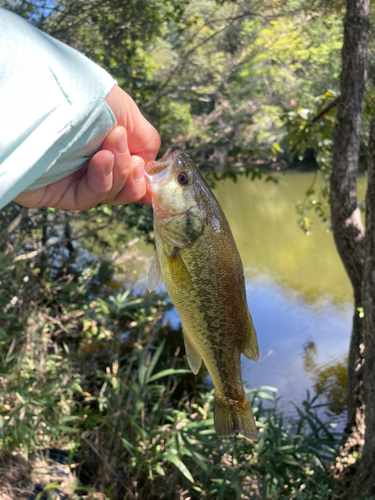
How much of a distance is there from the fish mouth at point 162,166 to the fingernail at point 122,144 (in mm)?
92

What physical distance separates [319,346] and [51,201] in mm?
5460

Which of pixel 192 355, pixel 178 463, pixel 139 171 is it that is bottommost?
pixel 178 463

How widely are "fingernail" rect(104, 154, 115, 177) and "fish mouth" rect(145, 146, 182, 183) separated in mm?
114

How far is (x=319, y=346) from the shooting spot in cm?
607

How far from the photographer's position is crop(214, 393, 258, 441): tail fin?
124 centimetres

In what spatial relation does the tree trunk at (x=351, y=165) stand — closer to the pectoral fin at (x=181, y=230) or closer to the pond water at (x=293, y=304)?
the pond water at (x=293, y=304)

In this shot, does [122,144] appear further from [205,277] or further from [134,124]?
[205,277]

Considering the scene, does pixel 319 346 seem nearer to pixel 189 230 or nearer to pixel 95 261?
pixel 95 261

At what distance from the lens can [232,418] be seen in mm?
1253

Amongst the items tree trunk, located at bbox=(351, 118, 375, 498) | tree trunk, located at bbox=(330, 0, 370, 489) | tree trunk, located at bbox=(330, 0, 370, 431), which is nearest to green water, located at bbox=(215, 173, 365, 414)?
tree trunk, located at bbox=(330, 0, 370, 489)

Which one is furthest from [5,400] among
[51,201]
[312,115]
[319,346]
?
[319,346]

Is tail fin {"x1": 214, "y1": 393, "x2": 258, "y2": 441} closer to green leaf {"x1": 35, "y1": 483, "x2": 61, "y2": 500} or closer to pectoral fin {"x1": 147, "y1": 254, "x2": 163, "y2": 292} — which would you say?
pectoral fin {"x1": 147, "y1": 254, "x2": 163, "y2": 292}

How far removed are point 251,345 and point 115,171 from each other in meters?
0.70

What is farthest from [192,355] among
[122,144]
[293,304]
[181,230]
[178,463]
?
[293,304]
